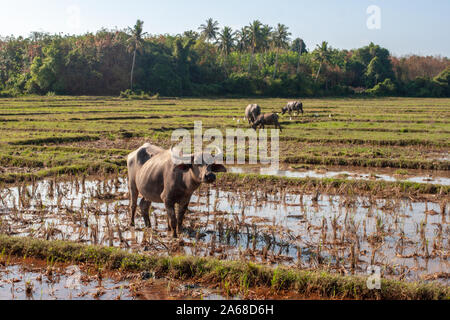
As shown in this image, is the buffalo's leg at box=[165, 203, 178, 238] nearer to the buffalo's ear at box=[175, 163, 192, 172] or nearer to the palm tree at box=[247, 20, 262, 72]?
the buffalo's ear at box=[175, 163, 192, 172]

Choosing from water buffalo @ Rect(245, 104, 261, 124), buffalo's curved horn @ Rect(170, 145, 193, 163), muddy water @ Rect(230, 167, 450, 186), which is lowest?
muddy water @ Rect(230, 167, 450, 186)

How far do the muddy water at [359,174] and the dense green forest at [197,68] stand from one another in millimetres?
32859

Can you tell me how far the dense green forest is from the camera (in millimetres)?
42312

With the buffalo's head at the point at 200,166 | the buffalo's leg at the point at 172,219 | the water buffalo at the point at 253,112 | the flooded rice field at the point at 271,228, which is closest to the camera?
the flooded rice field at the point at 271,228

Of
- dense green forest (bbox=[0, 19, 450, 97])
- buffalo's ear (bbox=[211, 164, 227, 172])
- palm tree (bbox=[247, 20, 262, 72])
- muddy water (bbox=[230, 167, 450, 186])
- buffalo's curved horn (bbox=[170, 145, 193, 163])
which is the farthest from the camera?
palm tree (bbox=[247, 20, 262, 72])

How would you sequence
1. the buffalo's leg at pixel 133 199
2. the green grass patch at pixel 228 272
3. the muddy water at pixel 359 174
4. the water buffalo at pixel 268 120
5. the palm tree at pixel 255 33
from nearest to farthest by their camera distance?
the green grass patch at pixel 228 272 < the buffalo's leg at pixel 133 199 < the muddy water at pixel 359 174 < the water buffalo at pixel 268 120 < the palm tree at pixel 255 33

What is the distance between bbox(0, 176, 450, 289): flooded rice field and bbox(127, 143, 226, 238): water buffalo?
333 millimetres

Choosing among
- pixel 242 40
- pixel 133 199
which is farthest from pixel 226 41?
pixel 133 199

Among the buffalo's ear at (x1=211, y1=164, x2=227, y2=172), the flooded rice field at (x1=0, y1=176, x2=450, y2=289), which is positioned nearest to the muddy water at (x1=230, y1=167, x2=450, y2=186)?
the flooded rice field at (x1=0, y1=176, x2=450, y2=289)

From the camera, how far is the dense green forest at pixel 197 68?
4231 centimetres

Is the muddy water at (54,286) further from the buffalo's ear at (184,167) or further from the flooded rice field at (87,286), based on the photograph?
the buffalo's ear at (184,167)

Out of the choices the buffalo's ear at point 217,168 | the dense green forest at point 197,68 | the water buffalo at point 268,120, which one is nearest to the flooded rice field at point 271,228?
the buffalo's ear at point 217,168
